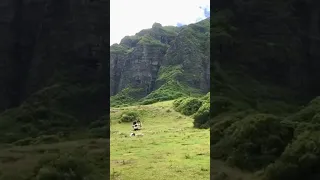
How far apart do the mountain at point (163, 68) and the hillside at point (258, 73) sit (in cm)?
6071

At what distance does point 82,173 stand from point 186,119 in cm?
2889

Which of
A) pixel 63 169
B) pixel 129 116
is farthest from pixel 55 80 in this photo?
pixel 129 116

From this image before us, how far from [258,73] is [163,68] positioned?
8592cm

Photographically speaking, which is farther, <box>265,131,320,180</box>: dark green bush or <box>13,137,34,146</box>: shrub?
<box>13,137,34,146</box>: shrub

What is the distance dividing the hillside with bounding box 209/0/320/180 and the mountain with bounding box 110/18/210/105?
60707mm

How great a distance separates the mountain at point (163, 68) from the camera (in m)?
82.7

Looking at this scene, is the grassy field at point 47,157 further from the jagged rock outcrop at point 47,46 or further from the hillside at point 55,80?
the jagged rock outcrop at point 47,46

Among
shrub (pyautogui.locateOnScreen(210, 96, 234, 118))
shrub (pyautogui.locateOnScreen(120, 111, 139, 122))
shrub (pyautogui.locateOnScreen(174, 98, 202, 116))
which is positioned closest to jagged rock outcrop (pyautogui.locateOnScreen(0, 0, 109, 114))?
shrub (pyautogui.locateOnScreen(210, 96, 234, 118))

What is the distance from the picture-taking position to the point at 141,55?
106188 millimetres

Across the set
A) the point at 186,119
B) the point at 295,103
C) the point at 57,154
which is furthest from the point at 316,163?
the point at 186,119

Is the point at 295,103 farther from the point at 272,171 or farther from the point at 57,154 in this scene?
the point at 57,154

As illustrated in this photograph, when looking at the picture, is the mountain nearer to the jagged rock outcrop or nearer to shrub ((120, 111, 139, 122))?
shrub ((120, 111, 139, 122))

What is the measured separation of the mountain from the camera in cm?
8269

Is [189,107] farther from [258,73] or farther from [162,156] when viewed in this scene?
[258,73]
